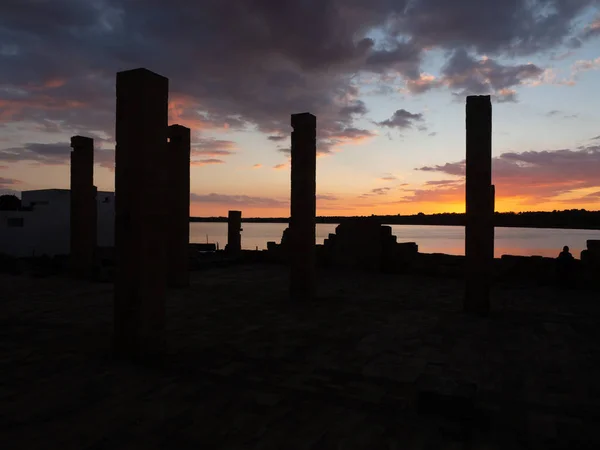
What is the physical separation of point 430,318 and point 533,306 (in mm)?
2971

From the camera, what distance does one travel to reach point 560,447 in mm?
3457

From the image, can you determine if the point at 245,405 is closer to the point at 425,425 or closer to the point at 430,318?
the point at 425,425

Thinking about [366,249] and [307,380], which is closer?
[307,380]

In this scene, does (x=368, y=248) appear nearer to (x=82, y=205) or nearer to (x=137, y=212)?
(x=82, y=205)

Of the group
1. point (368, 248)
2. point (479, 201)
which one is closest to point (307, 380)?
point (479, 201)

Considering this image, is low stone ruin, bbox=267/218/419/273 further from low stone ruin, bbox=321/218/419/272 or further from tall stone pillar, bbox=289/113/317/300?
tall stone pillar, bbox=289/113/317/300

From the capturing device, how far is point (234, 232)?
21.4 metres

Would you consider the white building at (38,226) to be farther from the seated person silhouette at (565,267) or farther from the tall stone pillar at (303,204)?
the seated person silhouette at (565,267)

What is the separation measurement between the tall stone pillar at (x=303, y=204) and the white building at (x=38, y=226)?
19.1 meters

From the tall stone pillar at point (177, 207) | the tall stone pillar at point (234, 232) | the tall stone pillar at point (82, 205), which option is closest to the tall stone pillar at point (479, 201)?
the tall stone pillar at point (177, 207)

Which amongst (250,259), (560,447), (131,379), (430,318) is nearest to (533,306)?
(430,318)

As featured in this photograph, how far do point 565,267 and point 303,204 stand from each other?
785 centimetres

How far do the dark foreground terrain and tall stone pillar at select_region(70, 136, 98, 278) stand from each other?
444 cm

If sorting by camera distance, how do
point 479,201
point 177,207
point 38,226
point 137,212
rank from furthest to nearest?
1. point 38,226
2. point 177,207
3. point 479,201
4. point 137,212
